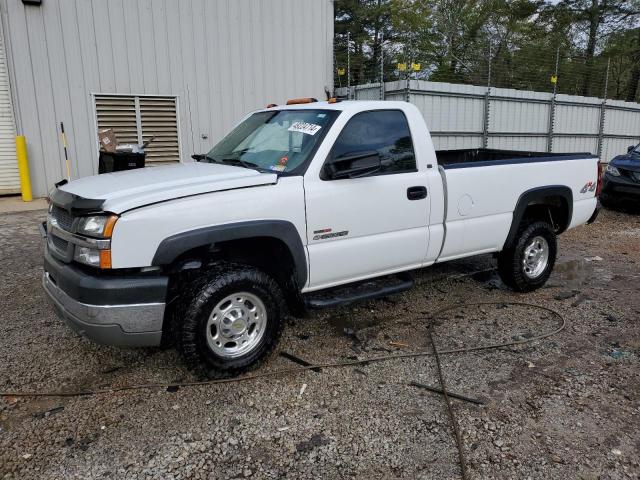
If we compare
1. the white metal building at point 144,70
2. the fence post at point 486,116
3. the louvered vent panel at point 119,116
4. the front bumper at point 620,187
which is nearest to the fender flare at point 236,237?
the white metal building at point 144,70

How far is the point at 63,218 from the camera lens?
11.3 ft

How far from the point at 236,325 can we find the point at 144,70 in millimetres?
9117

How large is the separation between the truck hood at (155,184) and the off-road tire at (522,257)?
284 cm

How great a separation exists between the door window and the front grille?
6.21 feet

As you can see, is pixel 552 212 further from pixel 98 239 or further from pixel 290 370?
pixel 98 239

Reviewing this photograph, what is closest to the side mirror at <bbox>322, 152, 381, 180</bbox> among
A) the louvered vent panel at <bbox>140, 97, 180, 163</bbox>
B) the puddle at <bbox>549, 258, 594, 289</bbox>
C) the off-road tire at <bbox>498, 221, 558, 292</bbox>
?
the off-road tire at <bbox>498, 221, 558, 292</bbox>

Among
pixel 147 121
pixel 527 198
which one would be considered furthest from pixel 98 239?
pixel 147 121

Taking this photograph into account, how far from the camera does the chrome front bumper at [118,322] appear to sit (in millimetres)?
3074

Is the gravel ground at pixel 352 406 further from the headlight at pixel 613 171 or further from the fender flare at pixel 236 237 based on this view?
the headlight at pixel 613 171

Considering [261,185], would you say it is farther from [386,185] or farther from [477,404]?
[477,404]

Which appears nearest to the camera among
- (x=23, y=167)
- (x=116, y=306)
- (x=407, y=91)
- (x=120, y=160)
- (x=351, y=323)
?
(x=116, y=306)

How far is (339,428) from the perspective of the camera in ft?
10.1

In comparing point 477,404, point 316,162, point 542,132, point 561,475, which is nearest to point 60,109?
point 316,162

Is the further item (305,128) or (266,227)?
(305,128)
